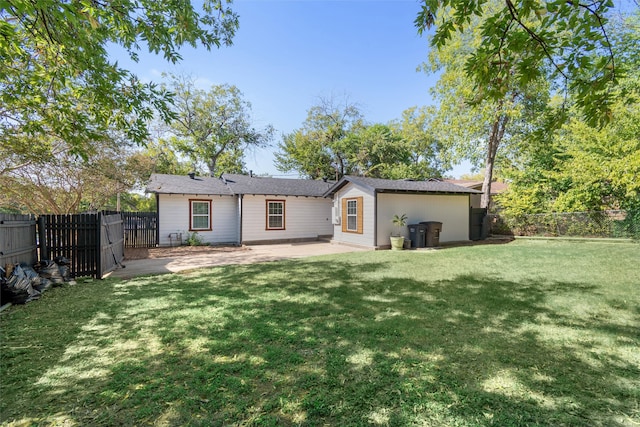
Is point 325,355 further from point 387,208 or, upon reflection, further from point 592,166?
point 592,166

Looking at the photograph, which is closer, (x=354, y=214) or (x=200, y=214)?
(x=354, y=214)

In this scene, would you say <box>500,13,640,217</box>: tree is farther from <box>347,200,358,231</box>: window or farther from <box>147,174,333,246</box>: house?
<box>147,174,333,246</box>: house

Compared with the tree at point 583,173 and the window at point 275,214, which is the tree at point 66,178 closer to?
the window at point 275,214

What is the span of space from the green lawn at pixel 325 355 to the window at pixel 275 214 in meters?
8.51

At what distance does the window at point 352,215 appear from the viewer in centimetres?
1258

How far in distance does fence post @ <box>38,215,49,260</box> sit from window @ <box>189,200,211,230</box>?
7.06 metres

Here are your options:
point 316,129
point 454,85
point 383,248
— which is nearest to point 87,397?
point 383,248

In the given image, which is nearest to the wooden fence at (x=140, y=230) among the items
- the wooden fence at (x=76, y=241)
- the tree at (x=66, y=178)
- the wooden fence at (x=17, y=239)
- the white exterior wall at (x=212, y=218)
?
the white exterior wall at (x=212, y=218)

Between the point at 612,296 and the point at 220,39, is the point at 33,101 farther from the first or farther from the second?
the point at 612,296

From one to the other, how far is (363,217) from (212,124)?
19016 millimetres

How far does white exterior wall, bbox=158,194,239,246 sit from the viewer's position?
1266cm

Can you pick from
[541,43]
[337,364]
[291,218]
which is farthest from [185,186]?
[541,43]

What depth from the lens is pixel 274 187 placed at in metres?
15.0

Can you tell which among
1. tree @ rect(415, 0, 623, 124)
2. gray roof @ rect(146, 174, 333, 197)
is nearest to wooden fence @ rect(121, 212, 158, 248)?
gray roof @ rect(146, 174, 333, 197)
